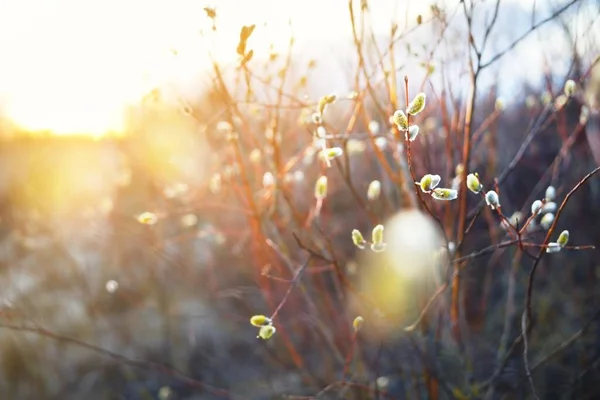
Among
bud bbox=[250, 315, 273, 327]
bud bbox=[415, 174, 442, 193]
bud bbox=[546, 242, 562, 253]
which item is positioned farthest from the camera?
bud bbox=[250, 315, 273, 327]

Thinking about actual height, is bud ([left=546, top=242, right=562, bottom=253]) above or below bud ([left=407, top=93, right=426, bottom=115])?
below

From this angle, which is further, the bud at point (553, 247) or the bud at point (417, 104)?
the bud at point (553, 247)

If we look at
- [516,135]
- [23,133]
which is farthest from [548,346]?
[23,133]

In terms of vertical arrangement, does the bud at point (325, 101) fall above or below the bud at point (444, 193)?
above

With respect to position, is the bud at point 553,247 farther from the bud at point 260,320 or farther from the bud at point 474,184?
the bud at point 260,320

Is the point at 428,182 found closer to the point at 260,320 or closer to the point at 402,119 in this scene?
the point at 402,119

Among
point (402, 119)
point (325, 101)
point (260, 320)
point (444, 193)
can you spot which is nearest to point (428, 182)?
point (444, 193)

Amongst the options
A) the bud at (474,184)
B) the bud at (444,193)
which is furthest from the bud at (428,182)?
the bud at (474,184)

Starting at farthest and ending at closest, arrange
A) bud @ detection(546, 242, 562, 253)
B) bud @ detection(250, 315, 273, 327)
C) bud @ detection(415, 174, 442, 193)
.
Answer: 1. bud @ detection(250, 315, 273, 327)
2. bud @ detection(546, 242, 562, 253)
3. bud @ detection(415, 174, 442, 193)

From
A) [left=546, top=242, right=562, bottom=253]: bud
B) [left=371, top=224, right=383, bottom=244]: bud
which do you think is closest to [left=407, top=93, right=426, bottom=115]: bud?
[left=371, top=224, right=383, bottom=244]: bud

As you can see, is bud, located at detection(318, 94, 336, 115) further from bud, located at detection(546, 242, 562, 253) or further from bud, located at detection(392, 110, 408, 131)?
bud, located at detection(546, 242, 562, 253)

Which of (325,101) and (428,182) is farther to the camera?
(325,101)
